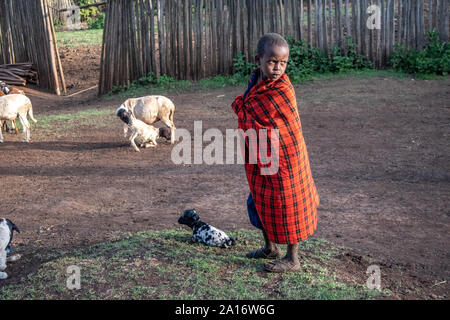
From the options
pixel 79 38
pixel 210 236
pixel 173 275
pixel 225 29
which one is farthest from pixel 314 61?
pixel 79 38

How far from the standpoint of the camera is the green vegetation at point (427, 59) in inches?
409

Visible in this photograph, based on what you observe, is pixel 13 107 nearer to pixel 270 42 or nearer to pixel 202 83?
pixel 202 83

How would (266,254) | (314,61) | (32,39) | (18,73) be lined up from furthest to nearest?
(18,73) → (32,39) → (314,61) → (266,254)

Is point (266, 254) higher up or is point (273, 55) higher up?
point (273, 55)

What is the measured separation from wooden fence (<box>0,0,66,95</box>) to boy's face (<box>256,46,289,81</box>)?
10.1 m

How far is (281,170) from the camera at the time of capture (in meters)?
3.39

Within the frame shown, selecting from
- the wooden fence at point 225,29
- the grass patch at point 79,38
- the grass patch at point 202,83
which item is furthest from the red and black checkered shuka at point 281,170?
the grass patch at point 79,38

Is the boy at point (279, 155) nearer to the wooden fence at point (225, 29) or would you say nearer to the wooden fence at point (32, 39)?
the wooden fence at point (225, 29)

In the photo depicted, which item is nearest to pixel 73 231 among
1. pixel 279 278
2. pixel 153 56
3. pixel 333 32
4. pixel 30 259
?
pixel 30 259

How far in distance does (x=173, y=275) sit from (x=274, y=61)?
1.67 m

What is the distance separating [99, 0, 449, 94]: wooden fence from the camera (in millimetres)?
10844

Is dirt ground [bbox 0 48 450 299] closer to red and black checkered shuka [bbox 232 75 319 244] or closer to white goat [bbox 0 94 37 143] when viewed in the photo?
white goat [bbox 0 94 37 143]

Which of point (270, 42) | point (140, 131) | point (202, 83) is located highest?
point (270, 42)

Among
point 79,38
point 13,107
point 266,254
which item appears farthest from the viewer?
point 79,38
